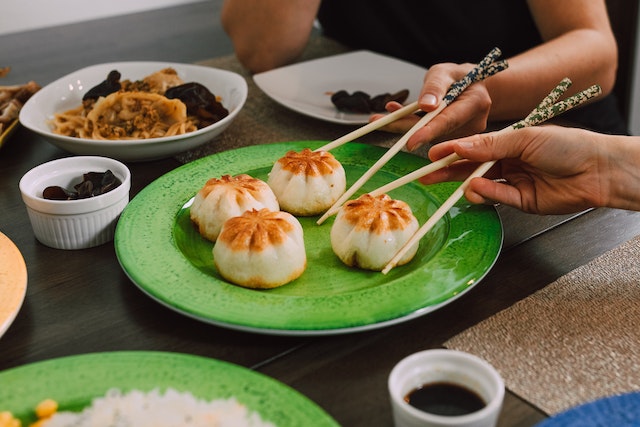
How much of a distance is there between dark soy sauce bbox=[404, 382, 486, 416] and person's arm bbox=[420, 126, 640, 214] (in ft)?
1.59

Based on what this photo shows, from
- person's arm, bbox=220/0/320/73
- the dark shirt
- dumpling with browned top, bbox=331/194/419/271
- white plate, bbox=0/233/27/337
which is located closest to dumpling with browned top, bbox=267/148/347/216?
dumpling with browned top, bbox=331/194/419/271

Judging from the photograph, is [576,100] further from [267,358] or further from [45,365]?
[45,365]

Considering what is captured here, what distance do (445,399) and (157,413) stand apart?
1.07 ft

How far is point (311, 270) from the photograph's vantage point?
43.4 inches

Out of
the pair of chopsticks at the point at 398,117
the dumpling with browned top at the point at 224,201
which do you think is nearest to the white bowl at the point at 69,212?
the dumpling with browned top at the point at 224,201

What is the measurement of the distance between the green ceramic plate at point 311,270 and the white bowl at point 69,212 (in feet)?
0.12

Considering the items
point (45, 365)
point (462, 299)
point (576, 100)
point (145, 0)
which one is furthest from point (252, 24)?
point (145, 0)

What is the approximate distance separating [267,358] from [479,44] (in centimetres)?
168

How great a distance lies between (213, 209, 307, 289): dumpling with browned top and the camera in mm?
1019

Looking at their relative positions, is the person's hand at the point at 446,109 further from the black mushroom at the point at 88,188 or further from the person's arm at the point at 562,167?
the black mushroom at the point at 88,188

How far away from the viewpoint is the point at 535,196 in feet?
4.00

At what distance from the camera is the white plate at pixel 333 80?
175 centimetres

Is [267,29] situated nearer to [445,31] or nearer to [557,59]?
[445,31]

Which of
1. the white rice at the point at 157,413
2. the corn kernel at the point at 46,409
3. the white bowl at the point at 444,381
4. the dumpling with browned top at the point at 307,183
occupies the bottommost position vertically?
the dumpling with browned top at the point at 307,183
